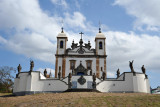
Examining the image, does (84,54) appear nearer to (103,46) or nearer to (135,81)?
(103,46)

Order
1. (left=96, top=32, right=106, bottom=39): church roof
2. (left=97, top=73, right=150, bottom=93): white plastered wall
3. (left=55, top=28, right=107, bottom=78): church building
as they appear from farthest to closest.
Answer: (left=96, top=32, right=106, bottom=39): church roof, (left=55, top=28, right=107, bottom=78): church building, (left=97, top=73, right=150, bottom=93): white plastered wall

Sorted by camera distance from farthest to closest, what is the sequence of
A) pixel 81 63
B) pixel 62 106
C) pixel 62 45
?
1. pixel 62 45
2. pixel 81 63
3. pixel 62 106

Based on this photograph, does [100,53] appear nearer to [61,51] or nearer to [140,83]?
[61,51]

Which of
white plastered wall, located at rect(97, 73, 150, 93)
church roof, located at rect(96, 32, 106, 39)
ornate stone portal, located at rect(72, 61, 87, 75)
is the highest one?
church roof, located at rect(96, 32, 106, 39)

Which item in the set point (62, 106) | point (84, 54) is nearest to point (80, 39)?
point (84, 54)

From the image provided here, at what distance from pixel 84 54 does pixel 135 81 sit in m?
15.6

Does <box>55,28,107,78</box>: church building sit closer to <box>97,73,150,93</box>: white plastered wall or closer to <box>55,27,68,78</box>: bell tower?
<box>55,27,68,78</box>: bell tower

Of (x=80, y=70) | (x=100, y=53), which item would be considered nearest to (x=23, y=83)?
(x=80, y=70)

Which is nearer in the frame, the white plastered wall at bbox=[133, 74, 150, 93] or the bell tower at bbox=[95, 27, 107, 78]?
the white plastered wall at bbox=[133, 74, 150, 93]

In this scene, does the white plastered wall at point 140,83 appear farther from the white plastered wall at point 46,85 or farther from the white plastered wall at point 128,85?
the white plastered wall at point 46,85

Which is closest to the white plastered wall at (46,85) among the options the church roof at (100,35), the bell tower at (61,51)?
the bell tower at (61,51)

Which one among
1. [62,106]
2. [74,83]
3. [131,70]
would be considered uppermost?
[131,70]

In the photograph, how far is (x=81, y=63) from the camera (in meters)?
41.4

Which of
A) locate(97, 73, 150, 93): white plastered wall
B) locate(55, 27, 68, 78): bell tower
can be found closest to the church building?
locate(55, 27, 68, 78): bell tower
